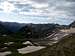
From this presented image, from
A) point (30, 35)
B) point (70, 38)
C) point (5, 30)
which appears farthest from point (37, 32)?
point (70, 38)

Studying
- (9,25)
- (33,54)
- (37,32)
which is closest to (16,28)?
(9,25)

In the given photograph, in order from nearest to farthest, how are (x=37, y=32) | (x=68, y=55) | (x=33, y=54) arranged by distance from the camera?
1. (x=68, y=55)
2. (x=33, y=54)
3. (x=37, y=32)

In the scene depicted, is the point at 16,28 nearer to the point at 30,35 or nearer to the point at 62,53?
the point at 30,35

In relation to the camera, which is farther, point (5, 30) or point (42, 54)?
point (5, 30)

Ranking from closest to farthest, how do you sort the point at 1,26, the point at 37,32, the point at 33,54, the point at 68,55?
the point at 68,55 < the point at 33,54 < the point at 37,32 < the point at 1,26

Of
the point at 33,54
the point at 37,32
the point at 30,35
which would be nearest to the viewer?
the point at 33,54

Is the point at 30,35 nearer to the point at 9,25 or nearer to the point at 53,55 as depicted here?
the point at 9,25

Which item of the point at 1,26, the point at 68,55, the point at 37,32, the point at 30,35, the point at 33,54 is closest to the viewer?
the point at 68,55

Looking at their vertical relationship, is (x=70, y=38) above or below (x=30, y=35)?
above

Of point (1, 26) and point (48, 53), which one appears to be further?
point (1, 26)
